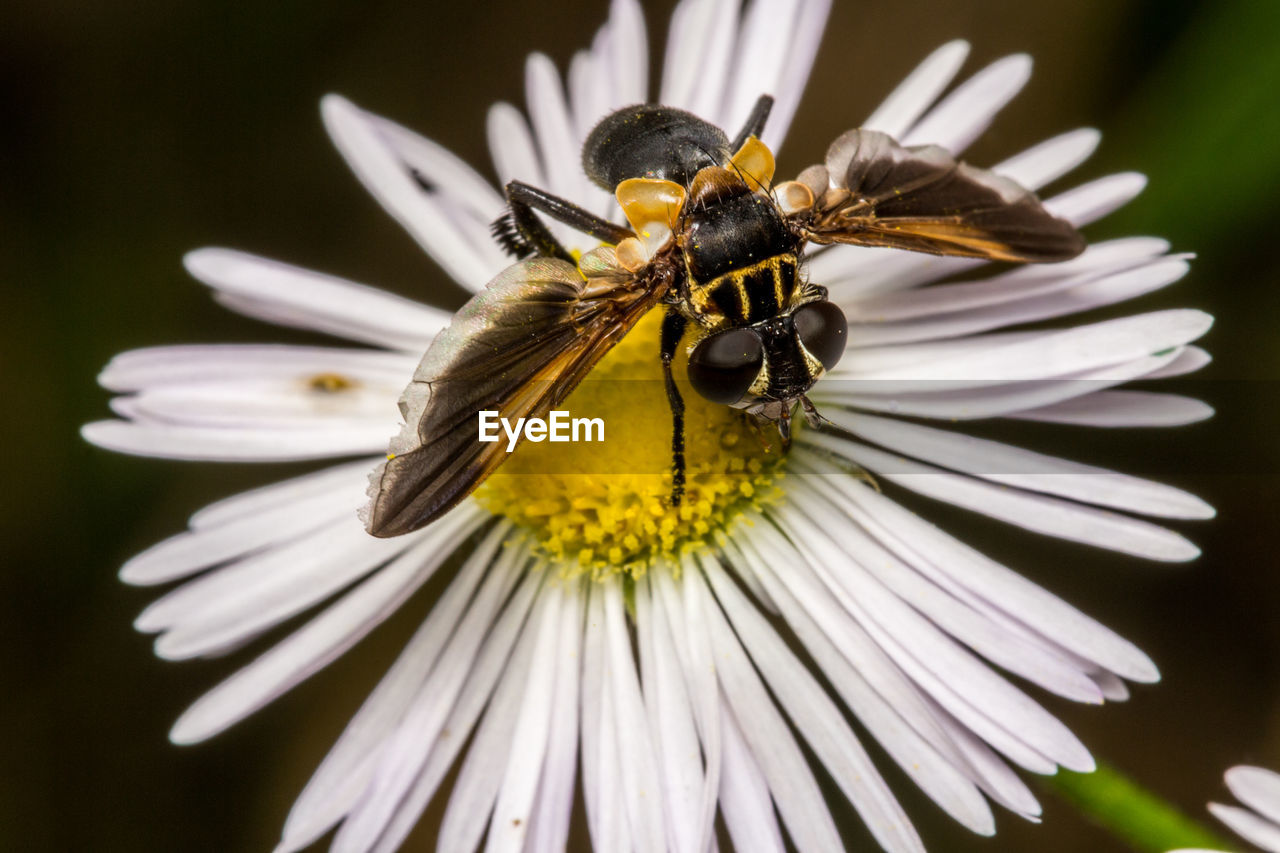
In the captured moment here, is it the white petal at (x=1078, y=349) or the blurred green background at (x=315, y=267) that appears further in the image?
the blurred green background at (x=315, y=267)

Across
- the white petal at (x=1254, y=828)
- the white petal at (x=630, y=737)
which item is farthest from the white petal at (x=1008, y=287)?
the white petal at (x=1254, y=828)

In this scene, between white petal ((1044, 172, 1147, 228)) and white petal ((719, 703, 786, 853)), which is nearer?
white petal ((719, 703, 786, 853))

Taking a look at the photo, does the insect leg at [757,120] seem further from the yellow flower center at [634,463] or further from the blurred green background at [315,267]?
the blurred green background at [315,267]

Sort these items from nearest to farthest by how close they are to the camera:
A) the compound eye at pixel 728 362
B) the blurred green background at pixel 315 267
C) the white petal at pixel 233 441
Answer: the compound eye at pixel 728 362 < the white petal at pixel 233 441 < the blurred green background at pixel 315 267

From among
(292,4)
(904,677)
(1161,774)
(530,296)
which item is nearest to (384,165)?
(292,4)

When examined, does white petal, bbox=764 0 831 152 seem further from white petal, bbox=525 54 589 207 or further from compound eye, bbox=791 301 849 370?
compound eye, bbox=791 301 849 370

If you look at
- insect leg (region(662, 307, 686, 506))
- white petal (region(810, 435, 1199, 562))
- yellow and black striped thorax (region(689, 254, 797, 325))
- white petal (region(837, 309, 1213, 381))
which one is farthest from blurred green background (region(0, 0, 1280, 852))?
yellow and black striped thorax (region(689, 254, 797, 325))
